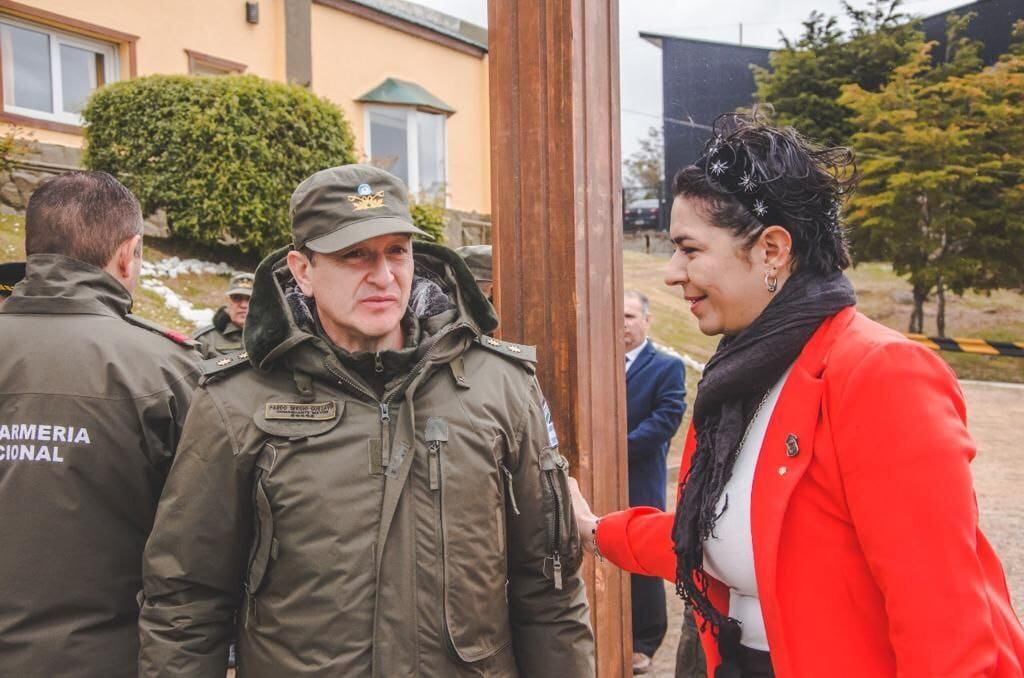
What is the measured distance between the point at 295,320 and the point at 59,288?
690 millimetres

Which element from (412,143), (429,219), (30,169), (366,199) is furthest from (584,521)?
(412,143)

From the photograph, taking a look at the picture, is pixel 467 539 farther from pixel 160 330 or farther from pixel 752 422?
pixel 160 330

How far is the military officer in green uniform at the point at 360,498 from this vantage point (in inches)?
69.7

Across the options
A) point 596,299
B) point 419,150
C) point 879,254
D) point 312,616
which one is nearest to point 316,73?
point 419,150

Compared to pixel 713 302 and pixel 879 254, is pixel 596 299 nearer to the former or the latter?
pixel 713 302

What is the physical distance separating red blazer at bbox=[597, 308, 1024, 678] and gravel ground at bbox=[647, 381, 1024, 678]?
315 centimetres

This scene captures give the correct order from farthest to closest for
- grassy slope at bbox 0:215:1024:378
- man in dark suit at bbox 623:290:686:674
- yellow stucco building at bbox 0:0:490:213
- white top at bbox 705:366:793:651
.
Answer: yellow stucco building at bbox 0:0:490:213 → grassy slope at bbox 0:215:1024:378 → man in dark suit at bbox 623:290:686:674 → white top at bbox 705:366:793:651

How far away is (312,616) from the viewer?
5.77 ft

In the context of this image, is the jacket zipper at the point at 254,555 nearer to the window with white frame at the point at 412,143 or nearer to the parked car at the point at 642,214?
the window with white frame at the point at 412,143

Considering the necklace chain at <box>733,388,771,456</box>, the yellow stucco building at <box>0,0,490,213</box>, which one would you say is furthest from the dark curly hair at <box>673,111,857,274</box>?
the yellow stucco building at <box>0,0,490,213</box>

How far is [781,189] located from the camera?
1.72 meters

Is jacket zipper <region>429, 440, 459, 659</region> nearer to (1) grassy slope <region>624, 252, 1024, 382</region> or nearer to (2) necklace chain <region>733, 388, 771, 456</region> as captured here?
(2) necklace chain <region>733, 388, 771, 456</region>

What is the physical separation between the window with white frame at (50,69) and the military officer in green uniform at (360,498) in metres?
10.2

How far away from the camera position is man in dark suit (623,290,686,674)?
4.41 meters
